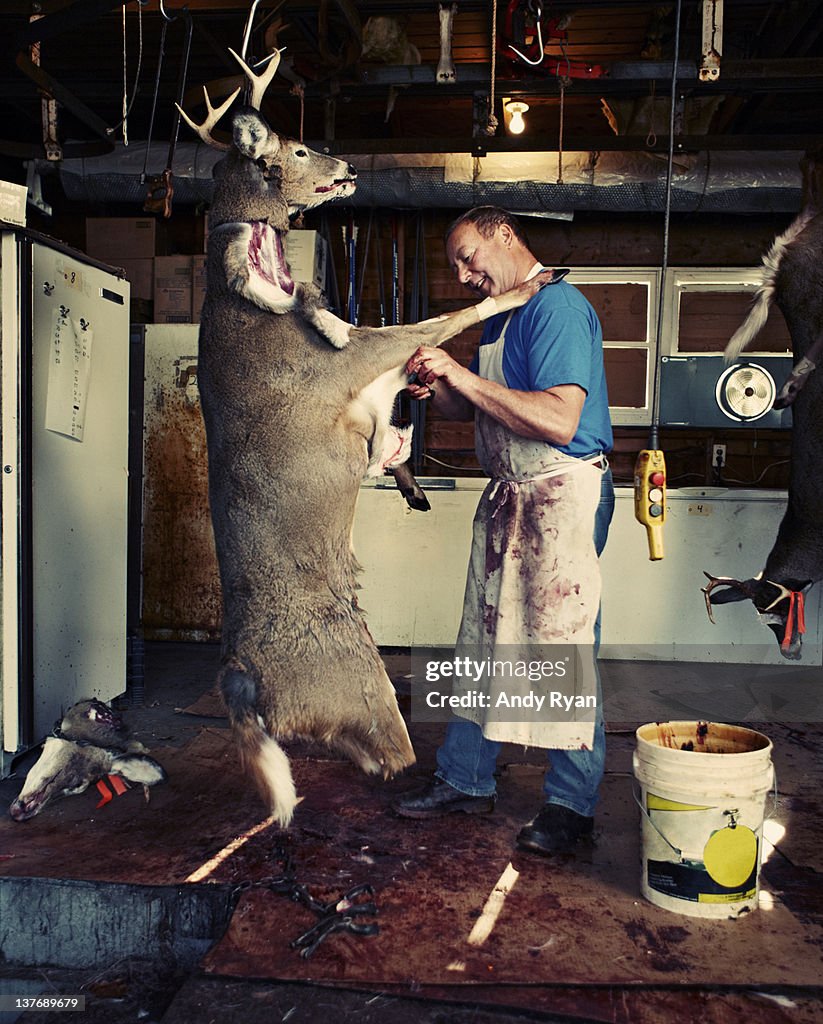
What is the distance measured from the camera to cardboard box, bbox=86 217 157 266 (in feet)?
20.6

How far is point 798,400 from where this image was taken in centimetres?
359

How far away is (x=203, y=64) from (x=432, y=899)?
5498mm

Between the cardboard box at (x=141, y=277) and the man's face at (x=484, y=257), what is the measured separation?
12.7ft

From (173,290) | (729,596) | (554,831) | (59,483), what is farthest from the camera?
(173,290)

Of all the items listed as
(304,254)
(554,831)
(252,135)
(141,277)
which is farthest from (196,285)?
(554,831)

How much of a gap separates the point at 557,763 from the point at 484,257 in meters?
1.68

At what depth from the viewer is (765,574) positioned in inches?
159

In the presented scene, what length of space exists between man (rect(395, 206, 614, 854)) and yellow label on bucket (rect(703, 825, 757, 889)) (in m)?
0.51

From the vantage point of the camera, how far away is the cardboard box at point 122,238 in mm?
6273

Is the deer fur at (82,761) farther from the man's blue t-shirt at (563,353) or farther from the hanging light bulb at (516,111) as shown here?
the hanging light bulb at (516,111)

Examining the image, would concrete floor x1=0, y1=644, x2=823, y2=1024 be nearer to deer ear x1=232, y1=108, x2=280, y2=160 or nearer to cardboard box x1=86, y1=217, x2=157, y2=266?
deer ear x1=232, y1=108, x2=280, y2=160

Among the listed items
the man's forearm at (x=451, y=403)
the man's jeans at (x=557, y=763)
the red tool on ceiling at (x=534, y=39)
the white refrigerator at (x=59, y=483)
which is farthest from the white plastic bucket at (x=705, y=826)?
the red tool on ceiling at (x=534, y=39)

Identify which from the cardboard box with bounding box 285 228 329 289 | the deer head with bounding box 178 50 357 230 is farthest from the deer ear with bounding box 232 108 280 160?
the cardboard box with bounding box 285 228 329 289

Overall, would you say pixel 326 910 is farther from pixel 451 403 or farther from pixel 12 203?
pixel 12 203
